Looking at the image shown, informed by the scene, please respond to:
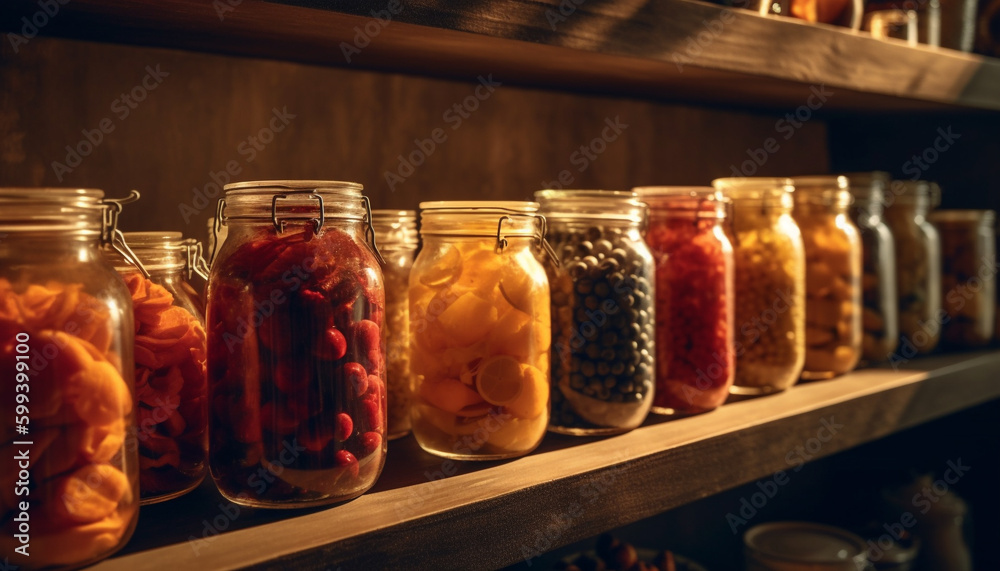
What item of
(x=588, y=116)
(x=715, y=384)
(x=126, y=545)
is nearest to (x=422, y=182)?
(x=588, y=116)

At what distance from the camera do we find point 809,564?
3.54 feet

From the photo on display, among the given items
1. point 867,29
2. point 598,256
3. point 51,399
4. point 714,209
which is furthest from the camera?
point 867,29

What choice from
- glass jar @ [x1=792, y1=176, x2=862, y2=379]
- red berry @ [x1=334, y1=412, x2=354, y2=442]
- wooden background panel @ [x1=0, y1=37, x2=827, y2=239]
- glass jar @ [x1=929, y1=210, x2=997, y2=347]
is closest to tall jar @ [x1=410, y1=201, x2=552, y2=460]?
red berry @ [x1=334, y1=412, x2=354, y2=442]

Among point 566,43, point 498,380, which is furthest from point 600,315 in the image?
point 566,43

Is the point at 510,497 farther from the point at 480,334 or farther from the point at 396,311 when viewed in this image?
the point at 396,311

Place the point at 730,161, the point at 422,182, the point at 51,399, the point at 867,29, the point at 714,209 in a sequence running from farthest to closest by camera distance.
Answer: the point at 730,161
the point at 867,29
the point at 422,182
the point at 714,209
the point at 51,399

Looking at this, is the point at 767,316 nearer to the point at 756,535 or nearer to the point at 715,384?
the point at 715,384

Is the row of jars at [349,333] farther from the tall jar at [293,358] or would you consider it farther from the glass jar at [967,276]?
the glass jar at [967,276]

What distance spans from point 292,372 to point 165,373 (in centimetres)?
12

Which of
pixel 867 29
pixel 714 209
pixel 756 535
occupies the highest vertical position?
pixel 867 29

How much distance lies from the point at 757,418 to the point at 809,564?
1.11ft

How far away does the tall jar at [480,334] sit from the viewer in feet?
2.33

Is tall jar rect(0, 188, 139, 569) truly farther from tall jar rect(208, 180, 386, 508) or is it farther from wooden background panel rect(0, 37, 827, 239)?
wooden background panel rect(0, 37, 827, 239)

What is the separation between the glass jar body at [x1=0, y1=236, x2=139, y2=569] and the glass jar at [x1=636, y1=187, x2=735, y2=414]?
0.57 meters
